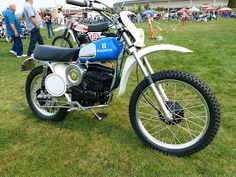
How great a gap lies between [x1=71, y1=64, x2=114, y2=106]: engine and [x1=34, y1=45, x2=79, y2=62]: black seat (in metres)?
0.30

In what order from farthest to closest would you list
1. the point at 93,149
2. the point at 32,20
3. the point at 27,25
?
the point at 27,25, the point at 32,20, the point at 93,149

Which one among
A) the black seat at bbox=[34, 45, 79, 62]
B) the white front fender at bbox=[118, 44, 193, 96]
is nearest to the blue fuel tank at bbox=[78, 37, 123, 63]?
the white front fender at bbox=[118, 44, 193, 96]

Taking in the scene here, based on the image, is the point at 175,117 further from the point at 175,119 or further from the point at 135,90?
the point at 135,90

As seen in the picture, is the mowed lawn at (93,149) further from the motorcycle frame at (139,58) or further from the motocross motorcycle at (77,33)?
the motocross motorcycle at (77,33)

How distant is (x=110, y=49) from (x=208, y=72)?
4.26 meters

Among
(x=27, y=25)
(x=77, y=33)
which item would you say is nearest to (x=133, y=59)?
(x=77, y=33)

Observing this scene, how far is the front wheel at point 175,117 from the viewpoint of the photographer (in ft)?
9.50

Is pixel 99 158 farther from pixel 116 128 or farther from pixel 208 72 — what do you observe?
pixel 208 72

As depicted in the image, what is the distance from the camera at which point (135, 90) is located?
3219 mm

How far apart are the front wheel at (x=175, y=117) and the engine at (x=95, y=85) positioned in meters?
0.46

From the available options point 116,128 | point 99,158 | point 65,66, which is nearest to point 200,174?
point 99,158

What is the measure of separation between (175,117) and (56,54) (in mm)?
1780

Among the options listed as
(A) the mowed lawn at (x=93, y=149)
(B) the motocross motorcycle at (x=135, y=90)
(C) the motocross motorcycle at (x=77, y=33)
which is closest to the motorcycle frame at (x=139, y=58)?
(B) the motocross motorcycle at (x=135, y=90)

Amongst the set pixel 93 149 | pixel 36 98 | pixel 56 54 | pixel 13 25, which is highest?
pixel 56 54
